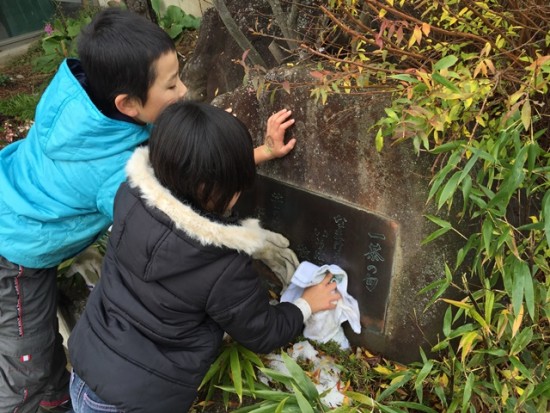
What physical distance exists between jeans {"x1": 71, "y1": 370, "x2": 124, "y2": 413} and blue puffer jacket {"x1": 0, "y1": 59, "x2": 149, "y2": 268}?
633 mm

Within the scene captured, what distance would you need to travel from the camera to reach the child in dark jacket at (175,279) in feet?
5.30

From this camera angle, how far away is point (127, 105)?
2.03m

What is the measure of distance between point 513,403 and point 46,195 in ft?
6.94

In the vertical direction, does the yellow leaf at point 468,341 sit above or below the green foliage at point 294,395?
above

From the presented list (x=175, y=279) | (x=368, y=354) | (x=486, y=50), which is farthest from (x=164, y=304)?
(x=486, y=50)

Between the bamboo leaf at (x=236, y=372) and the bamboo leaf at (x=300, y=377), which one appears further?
the bamboo leaf at (x=236, y=372)

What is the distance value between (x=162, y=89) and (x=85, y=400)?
53.8 inches

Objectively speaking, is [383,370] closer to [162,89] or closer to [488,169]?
[488,169]

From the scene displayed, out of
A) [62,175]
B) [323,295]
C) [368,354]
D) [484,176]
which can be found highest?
[62,175]

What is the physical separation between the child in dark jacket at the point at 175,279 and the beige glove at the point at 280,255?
0.42 meters

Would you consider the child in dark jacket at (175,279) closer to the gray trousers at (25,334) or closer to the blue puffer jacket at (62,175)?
the blue puffer jacket at (62,175)

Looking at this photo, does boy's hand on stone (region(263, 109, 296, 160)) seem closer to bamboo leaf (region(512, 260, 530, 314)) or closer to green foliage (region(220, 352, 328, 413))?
green foliage (region(220, 352, 328, 413))

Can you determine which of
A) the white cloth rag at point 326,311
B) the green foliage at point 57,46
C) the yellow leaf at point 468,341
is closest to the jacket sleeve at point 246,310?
the white cloth rag at point 326,311

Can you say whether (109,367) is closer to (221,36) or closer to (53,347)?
(53,347)
